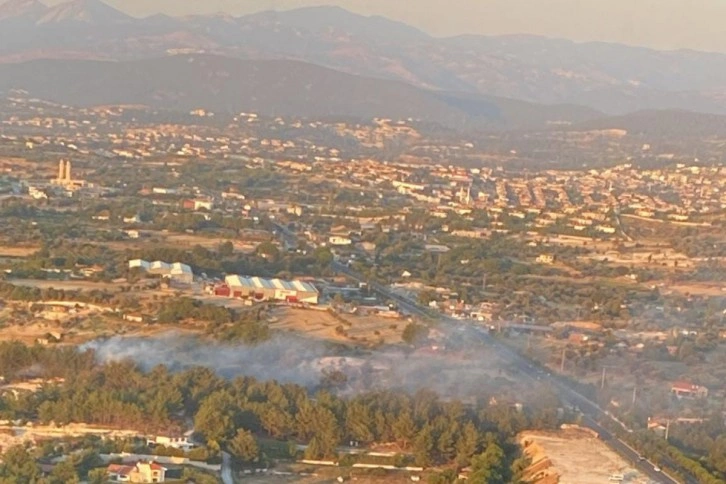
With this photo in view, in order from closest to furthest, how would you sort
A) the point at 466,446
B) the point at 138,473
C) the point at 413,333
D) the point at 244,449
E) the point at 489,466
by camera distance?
the point at 138,473 → the point at 489,466 → the point at 244,449 → the point at 466,446 → the point at 413,333

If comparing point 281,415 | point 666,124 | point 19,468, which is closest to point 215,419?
point 281,415

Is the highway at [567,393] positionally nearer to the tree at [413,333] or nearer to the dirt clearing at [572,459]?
the dirt clearing at [572,459]

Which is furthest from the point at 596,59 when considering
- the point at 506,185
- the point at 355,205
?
the point at 355,205

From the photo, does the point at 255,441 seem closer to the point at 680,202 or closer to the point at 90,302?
the point at 90,302

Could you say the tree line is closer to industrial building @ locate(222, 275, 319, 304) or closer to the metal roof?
industrial building @ locate(222, 275, 319, 304)

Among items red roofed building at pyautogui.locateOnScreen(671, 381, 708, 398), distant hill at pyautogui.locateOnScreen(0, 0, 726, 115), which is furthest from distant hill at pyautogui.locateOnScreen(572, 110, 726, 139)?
red roofed building at pyautogui.locateOnScreen(671, 381, 708, 398)

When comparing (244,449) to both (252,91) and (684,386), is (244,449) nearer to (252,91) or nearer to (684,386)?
(684,386)
